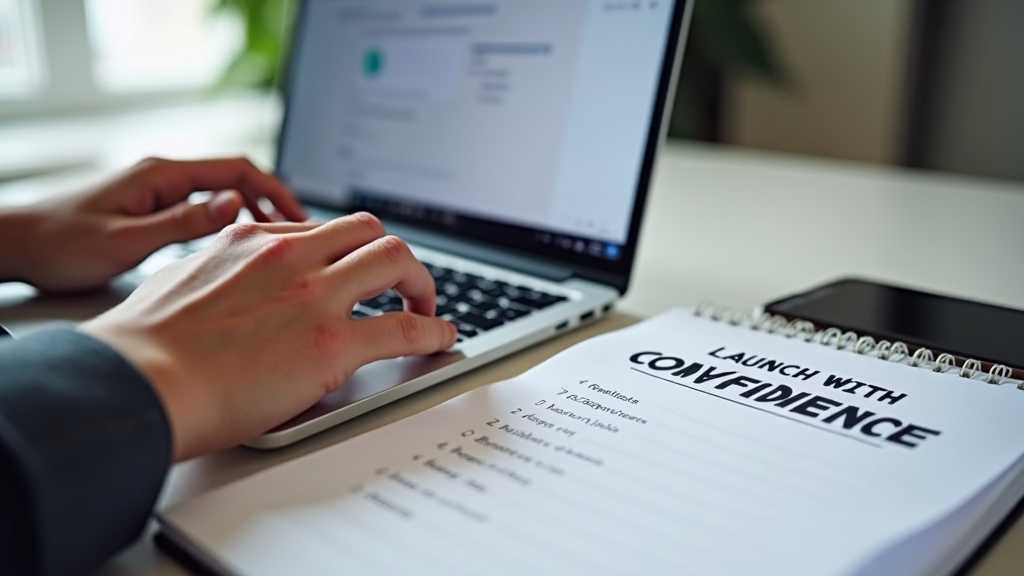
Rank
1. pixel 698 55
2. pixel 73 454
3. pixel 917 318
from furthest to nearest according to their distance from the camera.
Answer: pixel 698 55 → pixel 917 318 → pixel 73 454

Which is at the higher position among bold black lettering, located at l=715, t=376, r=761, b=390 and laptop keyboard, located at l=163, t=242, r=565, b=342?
bold black lettering, located at l=715, t=376, r=761, b=390

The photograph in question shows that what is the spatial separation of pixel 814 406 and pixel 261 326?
11.6 inches

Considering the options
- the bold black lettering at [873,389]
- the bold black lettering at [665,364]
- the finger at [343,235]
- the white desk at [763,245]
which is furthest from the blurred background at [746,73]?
the bold black lettering at [873,389]

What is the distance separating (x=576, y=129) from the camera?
727 millimetres

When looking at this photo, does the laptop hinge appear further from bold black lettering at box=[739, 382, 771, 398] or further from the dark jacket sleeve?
the dark jacket sleeve

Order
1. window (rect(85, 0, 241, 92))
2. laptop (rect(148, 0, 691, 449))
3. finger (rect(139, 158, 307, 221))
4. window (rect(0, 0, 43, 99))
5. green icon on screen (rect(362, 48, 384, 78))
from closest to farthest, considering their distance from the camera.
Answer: laptop (rect(148, 0, 691, 449)) < finger (rect(139, 158, 307, 221)) < green icon on screen (rect(362, 48, 384, 78)) < window (rect(0, 0, 43, 99)) < window (rect(85, 0, 241, 92))

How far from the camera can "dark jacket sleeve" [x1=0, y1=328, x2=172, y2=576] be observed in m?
0.34

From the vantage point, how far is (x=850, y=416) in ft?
1.47

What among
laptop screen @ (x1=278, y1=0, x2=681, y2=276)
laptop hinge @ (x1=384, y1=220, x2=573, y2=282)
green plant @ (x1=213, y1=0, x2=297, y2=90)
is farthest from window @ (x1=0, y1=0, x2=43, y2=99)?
laptop hinge @ (x1=384, y1=220, x2=573, y2=282)

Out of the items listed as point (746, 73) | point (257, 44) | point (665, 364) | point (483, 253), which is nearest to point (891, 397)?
point (665, 364)

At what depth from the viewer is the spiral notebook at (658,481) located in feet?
1.12

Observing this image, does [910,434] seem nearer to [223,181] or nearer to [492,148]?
[492,148]

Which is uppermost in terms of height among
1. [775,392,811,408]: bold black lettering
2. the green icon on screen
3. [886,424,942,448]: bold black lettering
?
the green icon on screen

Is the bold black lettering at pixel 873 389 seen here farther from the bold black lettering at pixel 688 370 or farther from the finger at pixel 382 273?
the finger at pixel 382 273
